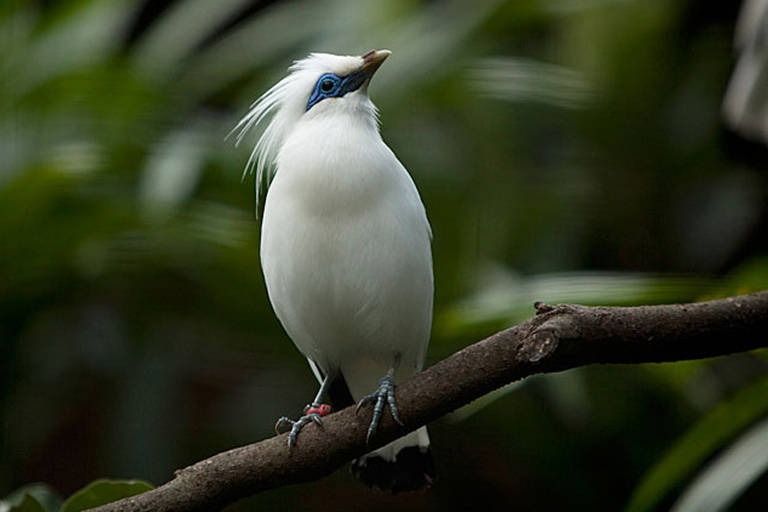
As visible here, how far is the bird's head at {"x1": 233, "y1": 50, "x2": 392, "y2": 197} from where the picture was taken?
2.28 metres

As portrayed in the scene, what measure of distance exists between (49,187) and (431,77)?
4.60 feet

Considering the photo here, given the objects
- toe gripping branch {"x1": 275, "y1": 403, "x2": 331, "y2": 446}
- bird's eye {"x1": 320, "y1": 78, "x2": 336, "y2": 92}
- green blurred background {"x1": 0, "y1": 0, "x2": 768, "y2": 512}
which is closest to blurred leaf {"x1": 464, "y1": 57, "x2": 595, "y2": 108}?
green blurred background {"x1": 0, "y1": 0, "x2": 768, "y2": 512}

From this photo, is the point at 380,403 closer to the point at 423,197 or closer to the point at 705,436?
the point at 705,436

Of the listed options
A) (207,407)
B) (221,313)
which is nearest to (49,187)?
(221,313)

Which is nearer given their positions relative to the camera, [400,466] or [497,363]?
[497,363]

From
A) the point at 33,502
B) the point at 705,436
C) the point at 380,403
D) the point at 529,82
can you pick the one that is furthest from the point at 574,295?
the point at 529,82

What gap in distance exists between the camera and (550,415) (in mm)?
3867

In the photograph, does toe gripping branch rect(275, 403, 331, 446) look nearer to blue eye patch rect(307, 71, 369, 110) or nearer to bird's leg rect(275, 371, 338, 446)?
bird's leg rect(275, 371, 338, 446)

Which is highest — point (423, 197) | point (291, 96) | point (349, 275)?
point (291, 96)

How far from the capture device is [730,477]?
7.75 ft

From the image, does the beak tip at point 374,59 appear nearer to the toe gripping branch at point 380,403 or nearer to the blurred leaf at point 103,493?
the toe gripping branch at point 380,403

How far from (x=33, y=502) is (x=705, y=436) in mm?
1470

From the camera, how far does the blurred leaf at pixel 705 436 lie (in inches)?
92.6

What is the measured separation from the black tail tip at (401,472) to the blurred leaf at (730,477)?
0.61 m
